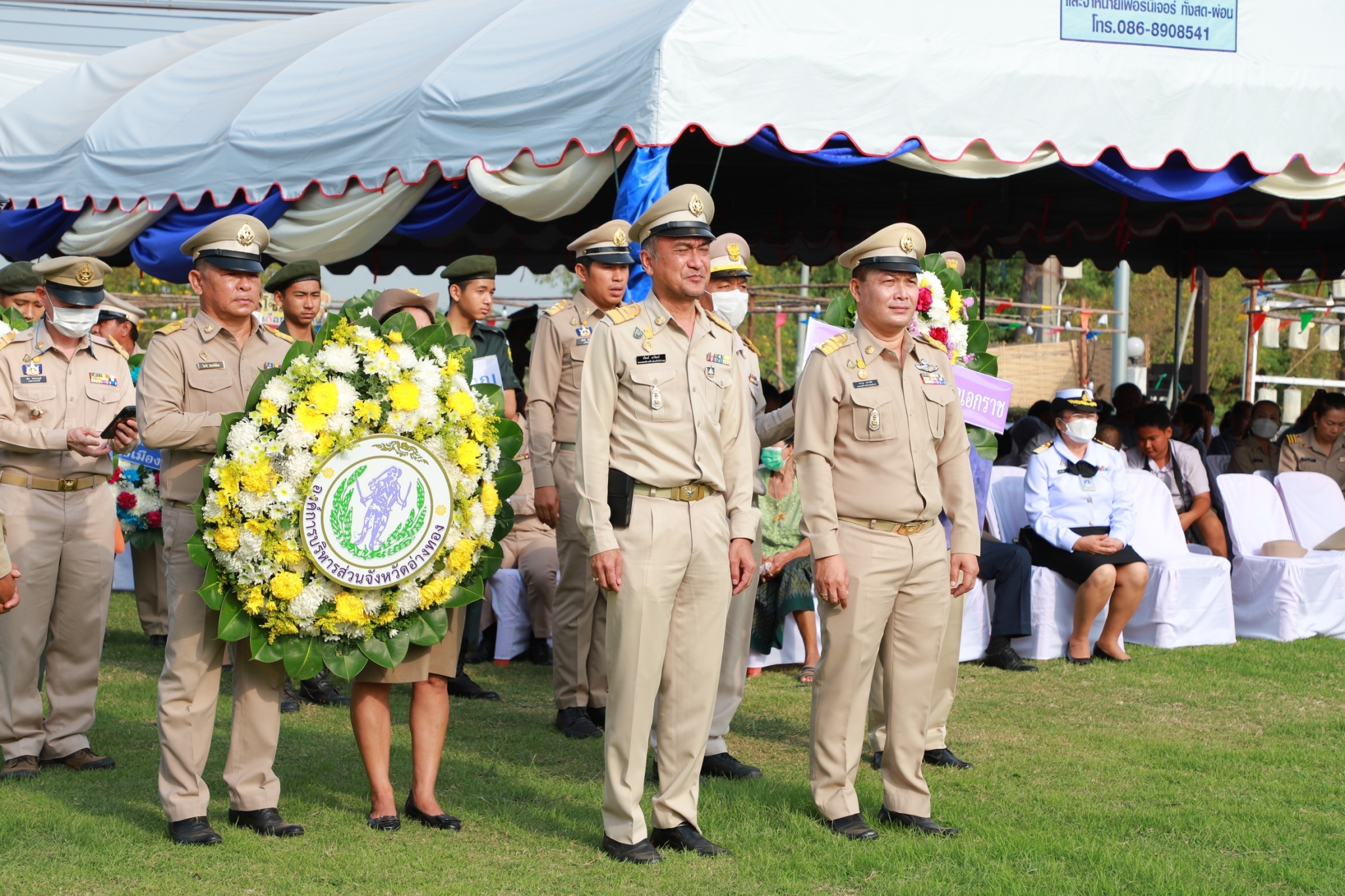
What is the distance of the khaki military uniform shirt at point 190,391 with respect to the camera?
4609mm

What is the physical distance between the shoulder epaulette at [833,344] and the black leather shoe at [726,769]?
5.75 feet

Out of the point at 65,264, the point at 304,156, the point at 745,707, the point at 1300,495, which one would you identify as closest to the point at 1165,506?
the point at 1300,495

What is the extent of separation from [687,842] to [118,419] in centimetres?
251

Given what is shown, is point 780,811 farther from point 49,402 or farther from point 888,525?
point 49,402

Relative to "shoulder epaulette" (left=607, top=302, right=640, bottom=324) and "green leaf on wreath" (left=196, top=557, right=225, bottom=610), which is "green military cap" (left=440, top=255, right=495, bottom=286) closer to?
"shoulder epaulette" (left=607, top=302, right=640, bottom=324)

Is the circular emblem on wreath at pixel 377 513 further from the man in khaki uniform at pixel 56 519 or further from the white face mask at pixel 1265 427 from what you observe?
the white face mask at pixel 1265 427

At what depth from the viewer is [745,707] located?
6.81 metres

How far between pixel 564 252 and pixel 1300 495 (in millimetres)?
7669

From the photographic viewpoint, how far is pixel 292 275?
20.5 ft

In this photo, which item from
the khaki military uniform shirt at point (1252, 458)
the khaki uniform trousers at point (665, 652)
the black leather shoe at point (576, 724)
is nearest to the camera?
the khaki uniform trousers at point (665, 652)

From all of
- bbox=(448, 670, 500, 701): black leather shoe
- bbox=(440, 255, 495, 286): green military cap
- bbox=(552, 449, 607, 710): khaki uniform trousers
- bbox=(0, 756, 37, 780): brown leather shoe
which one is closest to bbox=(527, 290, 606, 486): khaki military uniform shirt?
bbox=(552, 449, 607, 710): khaki uniform trousers

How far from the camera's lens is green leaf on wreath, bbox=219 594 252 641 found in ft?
14.7

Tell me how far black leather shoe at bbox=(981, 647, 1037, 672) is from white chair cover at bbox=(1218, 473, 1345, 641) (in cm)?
189

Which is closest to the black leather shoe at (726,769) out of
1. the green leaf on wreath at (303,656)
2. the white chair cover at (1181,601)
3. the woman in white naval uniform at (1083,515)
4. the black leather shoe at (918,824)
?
the black leather shoe at (918,824)
